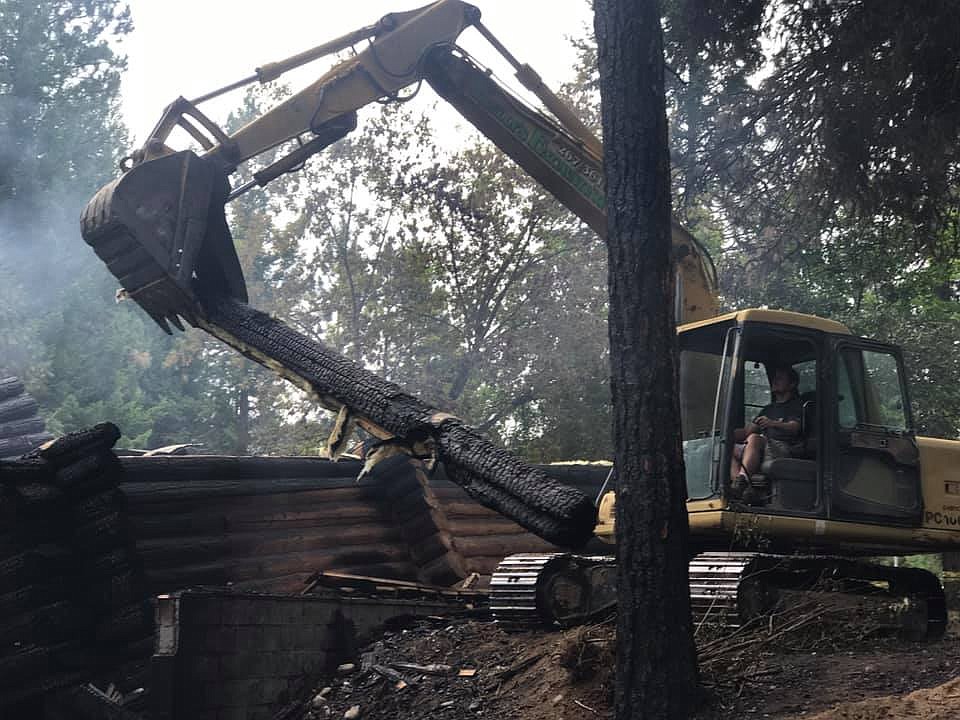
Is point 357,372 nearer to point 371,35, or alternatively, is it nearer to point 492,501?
point 492,501

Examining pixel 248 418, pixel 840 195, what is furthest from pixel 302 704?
pixel 248 418

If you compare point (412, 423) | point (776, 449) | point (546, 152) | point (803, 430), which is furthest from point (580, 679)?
point (546, 152)

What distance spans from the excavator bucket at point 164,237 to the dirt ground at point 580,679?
10.6ft

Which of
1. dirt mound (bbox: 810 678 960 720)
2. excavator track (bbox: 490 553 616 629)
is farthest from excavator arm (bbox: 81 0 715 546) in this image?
dirt mound (bbox: 810 678 960 720)

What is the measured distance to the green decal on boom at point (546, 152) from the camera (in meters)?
11.0

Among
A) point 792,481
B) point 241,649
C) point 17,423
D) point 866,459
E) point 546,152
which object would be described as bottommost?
point 241,649

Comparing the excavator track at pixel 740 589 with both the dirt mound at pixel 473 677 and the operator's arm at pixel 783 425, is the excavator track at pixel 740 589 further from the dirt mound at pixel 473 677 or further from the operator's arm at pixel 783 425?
the operator's arm at pixel 783 425

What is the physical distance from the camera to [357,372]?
8.72 m

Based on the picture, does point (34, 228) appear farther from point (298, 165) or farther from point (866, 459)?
point (866, 459)

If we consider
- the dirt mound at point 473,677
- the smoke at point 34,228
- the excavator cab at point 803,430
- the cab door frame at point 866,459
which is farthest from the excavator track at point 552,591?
the smoke at point 34,228

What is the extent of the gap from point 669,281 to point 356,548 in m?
5.80

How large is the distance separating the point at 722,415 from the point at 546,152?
3.68 metres

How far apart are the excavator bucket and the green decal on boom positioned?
3.00 m

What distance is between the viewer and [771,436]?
8.73 meters
